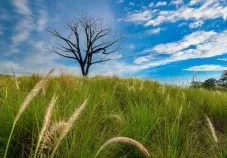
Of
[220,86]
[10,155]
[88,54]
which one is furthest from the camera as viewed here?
[88,54]

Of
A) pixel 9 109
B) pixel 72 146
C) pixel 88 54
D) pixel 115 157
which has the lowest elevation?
pixel 115 157

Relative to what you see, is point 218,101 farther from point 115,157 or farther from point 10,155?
point 10,155

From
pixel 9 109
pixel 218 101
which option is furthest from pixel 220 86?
pixel 9 109

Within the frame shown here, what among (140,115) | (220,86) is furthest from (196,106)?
(220,86)

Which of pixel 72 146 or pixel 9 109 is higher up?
pixel 9 109

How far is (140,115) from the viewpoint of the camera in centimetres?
421

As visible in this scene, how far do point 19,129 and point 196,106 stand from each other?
14.4 ft

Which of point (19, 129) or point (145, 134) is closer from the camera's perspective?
point (19, 129)

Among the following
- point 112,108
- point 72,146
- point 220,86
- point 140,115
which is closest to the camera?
point 72,146

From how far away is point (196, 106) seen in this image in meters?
6.95

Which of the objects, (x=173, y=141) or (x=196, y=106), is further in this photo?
(x=196, y=106)

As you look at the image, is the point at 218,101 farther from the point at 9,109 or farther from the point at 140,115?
the point at 9,109

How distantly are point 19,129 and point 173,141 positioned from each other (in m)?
1.59

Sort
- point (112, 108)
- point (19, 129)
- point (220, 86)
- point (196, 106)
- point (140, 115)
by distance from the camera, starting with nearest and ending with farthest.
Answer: point (19, 129) < point (140, 115) < point (112, 108) < point (196, 106) < point (220, 86)
